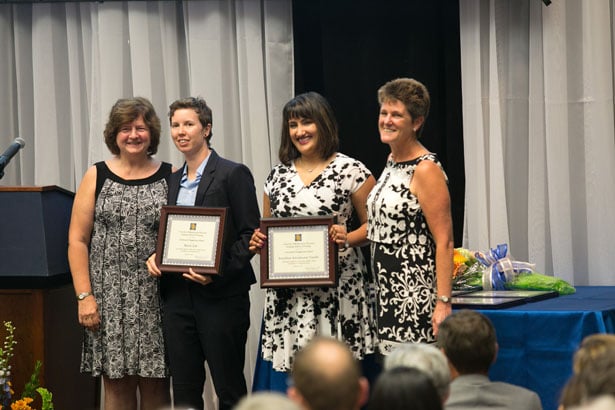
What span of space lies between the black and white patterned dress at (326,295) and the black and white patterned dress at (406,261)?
0.89 feet

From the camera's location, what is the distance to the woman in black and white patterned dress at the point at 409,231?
13.2ft

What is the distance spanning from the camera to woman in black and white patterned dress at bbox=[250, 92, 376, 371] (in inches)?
173

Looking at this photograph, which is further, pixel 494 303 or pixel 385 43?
pixel 385 43

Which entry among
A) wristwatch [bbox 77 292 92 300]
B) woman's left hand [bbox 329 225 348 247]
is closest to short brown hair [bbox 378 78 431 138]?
woman's left hand [bbox 329 225 348 247]

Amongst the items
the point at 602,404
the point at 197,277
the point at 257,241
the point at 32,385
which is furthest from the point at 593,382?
the point at 32,385

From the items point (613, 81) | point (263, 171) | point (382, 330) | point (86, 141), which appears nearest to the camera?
point (382, 330)

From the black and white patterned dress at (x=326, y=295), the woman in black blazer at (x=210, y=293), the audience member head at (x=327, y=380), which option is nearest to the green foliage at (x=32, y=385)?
the woman in black blazer at (x=210, y=293)

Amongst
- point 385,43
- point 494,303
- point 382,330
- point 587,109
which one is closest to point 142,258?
point 382,330

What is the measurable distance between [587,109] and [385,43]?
3.73 ft

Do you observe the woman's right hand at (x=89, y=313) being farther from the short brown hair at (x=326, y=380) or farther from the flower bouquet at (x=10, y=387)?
the short brown hair at (x=326, y=380)

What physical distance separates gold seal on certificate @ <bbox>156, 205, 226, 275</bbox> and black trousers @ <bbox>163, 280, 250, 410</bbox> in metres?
0.15

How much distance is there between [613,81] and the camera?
5.42 m

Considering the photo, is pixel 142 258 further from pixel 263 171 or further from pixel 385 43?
pixel 385 43

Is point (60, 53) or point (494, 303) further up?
point (60, 53)
